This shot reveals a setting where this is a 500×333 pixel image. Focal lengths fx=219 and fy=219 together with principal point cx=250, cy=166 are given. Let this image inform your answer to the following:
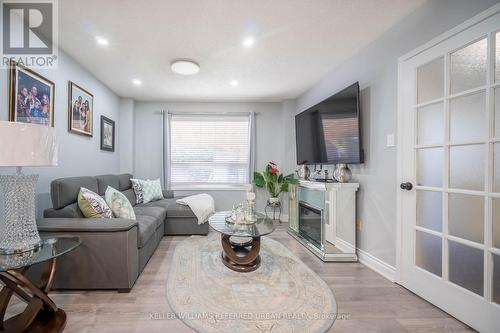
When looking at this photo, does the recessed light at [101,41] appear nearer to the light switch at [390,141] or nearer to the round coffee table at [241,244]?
the round coffee table at [241,244]

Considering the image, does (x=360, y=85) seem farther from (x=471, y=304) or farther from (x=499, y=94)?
(x=471, y=304)

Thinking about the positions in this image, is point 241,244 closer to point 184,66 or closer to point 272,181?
point 272,181

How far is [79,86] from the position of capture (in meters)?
2.89

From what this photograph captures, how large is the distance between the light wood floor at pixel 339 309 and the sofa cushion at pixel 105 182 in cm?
133

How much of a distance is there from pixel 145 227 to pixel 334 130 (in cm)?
247

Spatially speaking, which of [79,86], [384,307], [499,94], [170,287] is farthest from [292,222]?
[79,86]

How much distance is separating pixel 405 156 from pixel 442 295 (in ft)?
3.65

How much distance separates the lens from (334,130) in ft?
9.10

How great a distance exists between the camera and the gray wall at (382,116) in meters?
1.86

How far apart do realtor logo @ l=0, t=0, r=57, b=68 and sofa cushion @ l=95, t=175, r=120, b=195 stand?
139cm

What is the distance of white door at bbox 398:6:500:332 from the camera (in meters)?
1.38

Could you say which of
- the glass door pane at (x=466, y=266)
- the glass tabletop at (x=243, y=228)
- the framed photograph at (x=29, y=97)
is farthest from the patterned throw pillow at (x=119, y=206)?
the glass door pane at (x=466, y=266)

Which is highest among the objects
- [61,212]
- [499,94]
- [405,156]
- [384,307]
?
[499,94]

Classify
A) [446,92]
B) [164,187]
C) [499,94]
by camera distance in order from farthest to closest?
[164,187] → [446,92] → [499,94]
